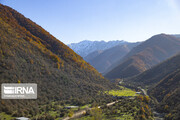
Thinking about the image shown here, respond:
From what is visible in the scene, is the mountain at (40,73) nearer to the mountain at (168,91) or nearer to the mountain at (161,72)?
the mountain at (168,91)

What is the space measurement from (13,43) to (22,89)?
74.0 ft

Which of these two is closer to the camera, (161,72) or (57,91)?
(57,91)

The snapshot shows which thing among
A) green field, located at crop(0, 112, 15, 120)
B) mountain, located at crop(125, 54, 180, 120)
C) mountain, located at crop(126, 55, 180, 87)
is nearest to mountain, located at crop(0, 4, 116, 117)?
green field, located at crop(0, 112, 15, 120)

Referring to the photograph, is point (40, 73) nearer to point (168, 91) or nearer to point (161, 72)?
point (168, 91)

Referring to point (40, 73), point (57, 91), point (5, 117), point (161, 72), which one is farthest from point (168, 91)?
point (5, 117)

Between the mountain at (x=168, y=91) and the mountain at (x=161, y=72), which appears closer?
the mountain at (x=168, y=91)

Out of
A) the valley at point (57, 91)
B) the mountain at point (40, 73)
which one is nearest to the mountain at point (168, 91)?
the valley at point (57, 91)

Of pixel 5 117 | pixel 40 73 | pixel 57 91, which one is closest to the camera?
pixel 5 117

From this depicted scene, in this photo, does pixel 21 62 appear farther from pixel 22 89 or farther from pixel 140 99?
pixel 140 99

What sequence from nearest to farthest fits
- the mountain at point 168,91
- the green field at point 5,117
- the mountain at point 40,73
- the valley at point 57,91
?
the green field at point 5,117, the valley at point 57,91, the mountain at point 40,73, the mountain at point 168,91

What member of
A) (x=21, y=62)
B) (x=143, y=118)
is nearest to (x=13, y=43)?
(x=21, y=62)

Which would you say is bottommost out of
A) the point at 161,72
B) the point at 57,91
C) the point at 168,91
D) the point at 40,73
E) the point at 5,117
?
the point at 5,117

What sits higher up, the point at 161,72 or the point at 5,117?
the point at 161,72

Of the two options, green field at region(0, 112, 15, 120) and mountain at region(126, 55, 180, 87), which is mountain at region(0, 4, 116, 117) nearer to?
green field at region(0, 112, 15, 120)
